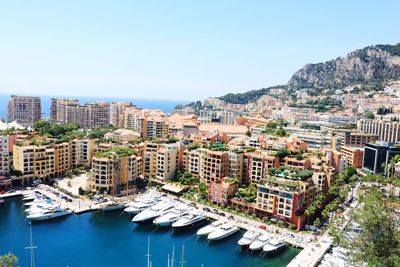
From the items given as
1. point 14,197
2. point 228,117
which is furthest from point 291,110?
point 14,197

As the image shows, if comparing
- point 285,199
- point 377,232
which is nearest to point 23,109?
point 285,199

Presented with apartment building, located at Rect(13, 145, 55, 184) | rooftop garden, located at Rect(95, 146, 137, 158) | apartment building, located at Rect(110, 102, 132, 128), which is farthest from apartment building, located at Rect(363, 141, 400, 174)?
apartment building, located at Rect(110, 102, 132, 128)

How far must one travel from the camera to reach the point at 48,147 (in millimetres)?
48062

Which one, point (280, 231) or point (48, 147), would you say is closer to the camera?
point (280, 231)

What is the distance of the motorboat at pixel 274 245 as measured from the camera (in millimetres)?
29609

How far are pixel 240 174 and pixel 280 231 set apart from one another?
11.6 m

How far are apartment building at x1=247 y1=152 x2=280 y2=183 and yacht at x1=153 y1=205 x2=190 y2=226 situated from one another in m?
9.40

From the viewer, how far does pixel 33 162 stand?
4544cm

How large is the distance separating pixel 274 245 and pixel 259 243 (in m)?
1.20

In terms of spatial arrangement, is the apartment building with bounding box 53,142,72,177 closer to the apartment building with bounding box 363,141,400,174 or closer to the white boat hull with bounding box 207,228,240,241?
the white boat hull with bounding box 207,228,240,241

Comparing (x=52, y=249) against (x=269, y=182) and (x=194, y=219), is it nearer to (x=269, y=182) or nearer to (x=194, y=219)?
(x=194, y=219)

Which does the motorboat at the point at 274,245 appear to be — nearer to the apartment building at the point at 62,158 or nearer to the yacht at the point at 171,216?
the yacht at the point at 171,216

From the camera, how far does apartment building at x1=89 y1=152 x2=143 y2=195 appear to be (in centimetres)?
4231

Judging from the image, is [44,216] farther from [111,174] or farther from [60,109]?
[60,109]
